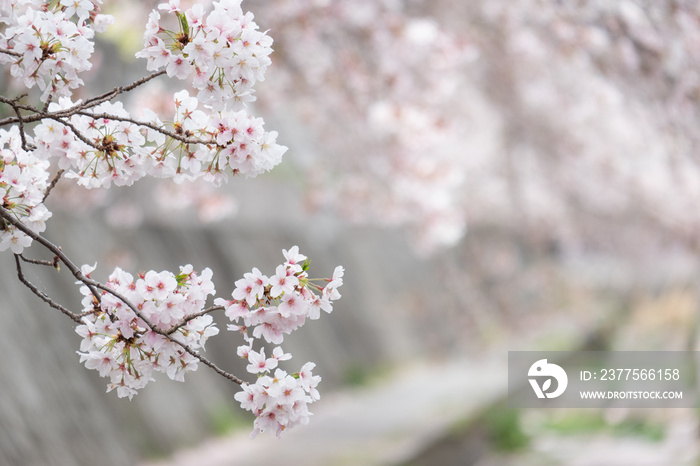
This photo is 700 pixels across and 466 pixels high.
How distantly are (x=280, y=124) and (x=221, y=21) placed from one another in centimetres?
819

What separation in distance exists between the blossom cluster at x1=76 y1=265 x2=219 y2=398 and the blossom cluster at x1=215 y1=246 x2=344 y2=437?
0.08 meters

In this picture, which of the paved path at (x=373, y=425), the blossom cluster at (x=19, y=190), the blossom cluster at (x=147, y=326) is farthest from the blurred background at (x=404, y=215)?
the blossom cluster at (x=147, y=326)

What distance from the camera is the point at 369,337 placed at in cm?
1073

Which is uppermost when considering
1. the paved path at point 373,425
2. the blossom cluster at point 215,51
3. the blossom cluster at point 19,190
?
the paved path at point 373,425

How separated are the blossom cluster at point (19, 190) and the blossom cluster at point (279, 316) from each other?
21.4 inches

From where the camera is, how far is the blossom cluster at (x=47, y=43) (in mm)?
1971

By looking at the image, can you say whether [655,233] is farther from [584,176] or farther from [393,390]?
[393,390]

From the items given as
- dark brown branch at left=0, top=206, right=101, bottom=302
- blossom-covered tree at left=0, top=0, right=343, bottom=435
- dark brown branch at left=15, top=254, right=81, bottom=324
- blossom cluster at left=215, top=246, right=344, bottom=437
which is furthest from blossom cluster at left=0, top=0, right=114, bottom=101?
blossom cluster at left=215, top=246, right=344, bottom=437

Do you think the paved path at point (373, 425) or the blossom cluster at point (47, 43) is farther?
the paved path at point (373, 425)

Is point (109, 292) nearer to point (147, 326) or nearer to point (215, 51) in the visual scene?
point (147, 326)

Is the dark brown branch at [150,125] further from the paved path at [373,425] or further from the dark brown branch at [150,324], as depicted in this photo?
the paved path at [373,425]

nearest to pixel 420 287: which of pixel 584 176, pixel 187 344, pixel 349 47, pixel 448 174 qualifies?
pixel 584 176

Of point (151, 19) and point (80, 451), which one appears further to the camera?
point (80, 451)

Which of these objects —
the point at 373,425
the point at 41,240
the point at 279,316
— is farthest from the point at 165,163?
the point at 373,425
